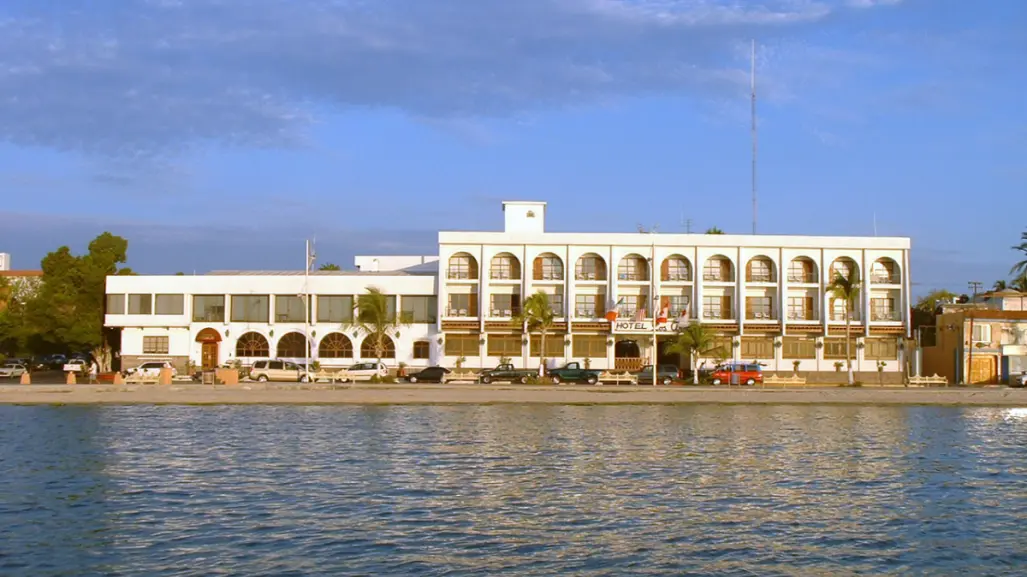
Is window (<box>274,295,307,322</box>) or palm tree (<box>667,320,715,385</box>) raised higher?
window (<box>274,295,307,322</box>)

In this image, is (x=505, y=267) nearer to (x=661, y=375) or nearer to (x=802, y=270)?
(x=661, y=375)

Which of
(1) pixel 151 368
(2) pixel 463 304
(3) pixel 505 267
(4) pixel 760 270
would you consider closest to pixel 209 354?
(1) pixel 151 368

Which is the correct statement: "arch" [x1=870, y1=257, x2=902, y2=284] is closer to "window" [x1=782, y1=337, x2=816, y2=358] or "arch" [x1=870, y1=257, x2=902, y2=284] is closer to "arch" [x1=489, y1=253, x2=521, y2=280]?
"window" [x1=782, y1=337, x2=816, y2=358]

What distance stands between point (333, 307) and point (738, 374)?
31882 millimetres

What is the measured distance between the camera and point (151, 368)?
71.1 m

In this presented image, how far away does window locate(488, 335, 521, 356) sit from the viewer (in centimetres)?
7912

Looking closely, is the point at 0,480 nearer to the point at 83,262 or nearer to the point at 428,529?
the point at 428,529

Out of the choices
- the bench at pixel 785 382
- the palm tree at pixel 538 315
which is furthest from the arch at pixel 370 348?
the bench at pixel 785 382

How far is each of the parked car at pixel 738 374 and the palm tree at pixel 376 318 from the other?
2468 cm

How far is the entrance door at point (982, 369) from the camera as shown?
76.4 meters

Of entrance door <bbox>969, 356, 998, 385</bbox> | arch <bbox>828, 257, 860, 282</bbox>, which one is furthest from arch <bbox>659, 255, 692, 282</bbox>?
entrance door <bbox>969, 356, 998, 385</bbox>

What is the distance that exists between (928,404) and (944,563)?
4025cm

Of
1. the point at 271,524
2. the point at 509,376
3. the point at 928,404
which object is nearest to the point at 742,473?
the point at 271,524

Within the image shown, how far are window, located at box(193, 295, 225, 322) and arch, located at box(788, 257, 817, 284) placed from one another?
4586 centimetres
